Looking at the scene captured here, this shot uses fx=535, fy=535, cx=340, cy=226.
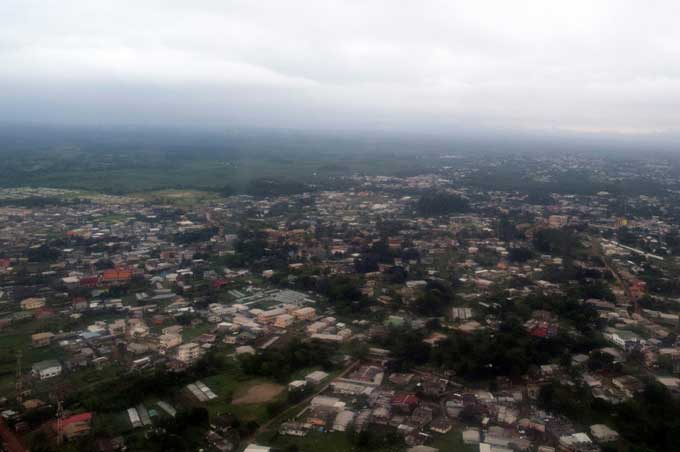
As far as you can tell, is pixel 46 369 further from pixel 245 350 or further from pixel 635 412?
pixel 635 412

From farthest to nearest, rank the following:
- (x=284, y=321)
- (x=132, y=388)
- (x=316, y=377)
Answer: (x=284, y=321) < (x=316, y=377) < (x=132, y=388)

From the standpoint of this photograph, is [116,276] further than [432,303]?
Yes

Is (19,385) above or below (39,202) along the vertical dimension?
above

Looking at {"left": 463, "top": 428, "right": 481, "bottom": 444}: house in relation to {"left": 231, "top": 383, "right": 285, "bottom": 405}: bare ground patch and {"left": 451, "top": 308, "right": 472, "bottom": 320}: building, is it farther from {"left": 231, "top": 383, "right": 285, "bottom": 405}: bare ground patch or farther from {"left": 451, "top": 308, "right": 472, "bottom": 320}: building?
{"left": 451, "top": 308, "right": 472, "bottom": 320}: building

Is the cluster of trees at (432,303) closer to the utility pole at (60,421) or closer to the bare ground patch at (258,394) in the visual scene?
the bare ground patch at (258,394)

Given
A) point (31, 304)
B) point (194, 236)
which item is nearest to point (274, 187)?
point (194, 236)

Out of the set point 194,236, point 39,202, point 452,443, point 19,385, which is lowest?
point 39,202

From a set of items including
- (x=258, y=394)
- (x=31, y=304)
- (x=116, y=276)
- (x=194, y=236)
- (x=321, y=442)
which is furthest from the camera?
(x=194, y=236)
